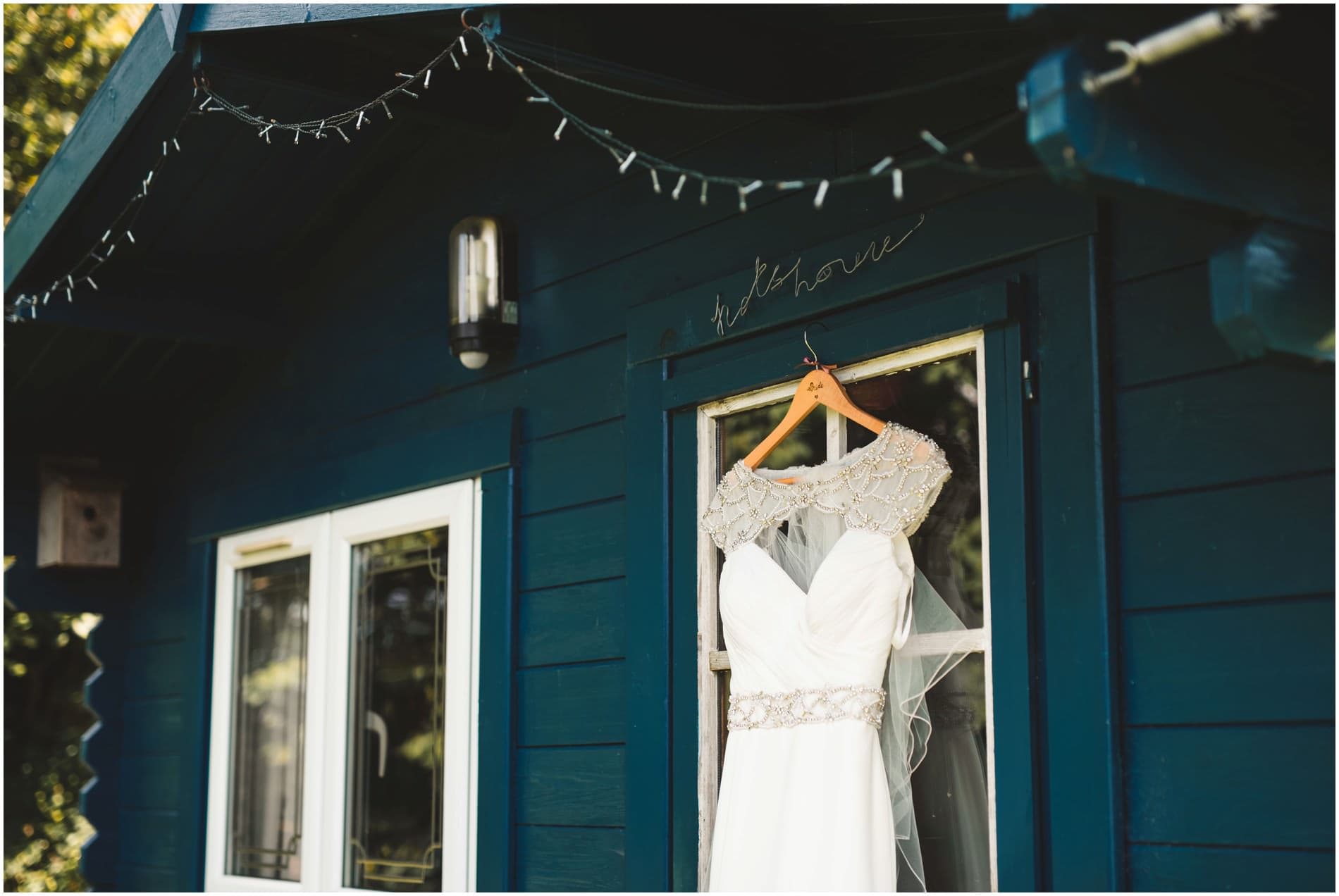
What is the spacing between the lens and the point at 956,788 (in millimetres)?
2453

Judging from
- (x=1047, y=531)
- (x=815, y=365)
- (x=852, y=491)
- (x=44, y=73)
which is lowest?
(x=1047, y=531)

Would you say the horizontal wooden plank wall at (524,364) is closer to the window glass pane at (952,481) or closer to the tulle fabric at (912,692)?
the window glass pane at (952,481)

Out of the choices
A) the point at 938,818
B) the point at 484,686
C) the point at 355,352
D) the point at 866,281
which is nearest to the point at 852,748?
the point at 938,818

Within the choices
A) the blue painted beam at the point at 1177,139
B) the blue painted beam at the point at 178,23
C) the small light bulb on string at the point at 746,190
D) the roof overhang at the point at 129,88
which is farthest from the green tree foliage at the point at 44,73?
the blue painted beam at the point at 1177,139

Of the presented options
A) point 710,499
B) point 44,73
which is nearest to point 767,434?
point 710,499

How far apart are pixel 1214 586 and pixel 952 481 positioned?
20.8 inches

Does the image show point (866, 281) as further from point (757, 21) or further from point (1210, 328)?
point (1210, 328)

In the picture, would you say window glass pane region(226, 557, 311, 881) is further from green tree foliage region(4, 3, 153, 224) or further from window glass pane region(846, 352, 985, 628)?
green tree foliage region(4, 3, 153, 224)

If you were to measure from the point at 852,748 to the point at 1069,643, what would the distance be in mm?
433

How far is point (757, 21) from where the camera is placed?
2.53m

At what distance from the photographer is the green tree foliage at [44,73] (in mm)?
9086

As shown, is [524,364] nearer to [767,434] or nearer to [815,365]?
[767,434]

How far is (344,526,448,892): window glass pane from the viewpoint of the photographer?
11.8ft

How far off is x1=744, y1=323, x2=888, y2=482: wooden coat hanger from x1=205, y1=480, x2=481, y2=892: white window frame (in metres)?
1.00
